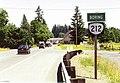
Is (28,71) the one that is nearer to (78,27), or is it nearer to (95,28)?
(95,28)

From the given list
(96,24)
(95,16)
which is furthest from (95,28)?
(95,16)

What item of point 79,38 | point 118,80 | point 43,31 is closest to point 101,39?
point 79,38

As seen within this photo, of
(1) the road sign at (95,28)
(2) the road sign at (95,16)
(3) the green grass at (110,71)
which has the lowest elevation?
(3) the green grass at (110,71)

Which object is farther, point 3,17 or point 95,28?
point 3,17

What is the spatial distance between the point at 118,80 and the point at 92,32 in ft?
7.97

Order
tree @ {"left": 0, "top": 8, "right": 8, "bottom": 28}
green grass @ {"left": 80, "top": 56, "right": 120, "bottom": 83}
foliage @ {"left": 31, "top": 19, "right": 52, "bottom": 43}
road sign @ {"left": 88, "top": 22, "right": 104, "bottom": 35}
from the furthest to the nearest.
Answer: foliage @ {"left": 31, "top": 19, "right": 52, "bottom": 43}, tree @ {"left": 0, "top": 8, "right": 8, "bottom": 28}, green grass @ {"left": 80, "top": 56, "right": 120, "bottom": 83}, road sign @ {"left": 88, "top": 22, "right": 104, "bottom": 35}

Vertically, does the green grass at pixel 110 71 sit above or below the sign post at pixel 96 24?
below

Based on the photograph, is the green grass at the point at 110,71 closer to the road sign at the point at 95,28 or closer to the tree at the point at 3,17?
the road sign at the point at 95,28

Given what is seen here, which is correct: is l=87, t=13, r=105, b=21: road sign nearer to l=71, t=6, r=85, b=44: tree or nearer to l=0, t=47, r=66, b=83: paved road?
l=0, t=47, r=66, b=83: paved road

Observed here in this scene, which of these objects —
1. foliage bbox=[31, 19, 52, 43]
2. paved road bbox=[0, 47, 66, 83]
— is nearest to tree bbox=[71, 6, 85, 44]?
foliage bbox=[31, 19, 52, 43]

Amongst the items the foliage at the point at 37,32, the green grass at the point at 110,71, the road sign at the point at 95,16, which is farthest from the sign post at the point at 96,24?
the foliage at the point at 37,32

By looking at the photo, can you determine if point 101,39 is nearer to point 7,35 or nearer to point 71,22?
point 71,22

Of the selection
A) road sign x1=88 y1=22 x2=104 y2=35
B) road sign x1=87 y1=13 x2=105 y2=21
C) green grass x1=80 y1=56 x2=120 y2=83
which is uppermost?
road sign x1=87 y1=13 x2=105 y2=21

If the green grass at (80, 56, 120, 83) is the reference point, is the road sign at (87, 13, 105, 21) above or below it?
above
